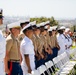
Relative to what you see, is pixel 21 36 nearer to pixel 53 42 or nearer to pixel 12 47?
pixel 12 47

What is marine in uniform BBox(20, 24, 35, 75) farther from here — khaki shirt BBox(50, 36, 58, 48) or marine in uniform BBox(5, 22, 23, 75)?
khaki shirt BBox(50, 36, 58, 48)

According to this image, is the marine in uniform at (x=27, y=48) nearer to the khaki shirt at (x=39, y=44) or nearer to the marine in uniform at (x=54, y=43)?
the khaki shirt at (x=39, y=44)

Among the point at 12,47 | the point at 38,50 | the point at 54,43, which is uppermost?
the point at 12,47

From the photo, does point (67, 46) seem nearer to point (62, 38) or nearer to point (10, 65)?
point (62, 38)

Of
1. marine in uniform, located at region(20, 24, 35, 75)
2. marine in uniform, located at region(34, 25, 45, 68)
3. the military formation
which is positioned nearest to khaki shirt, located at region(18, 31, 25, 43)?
the military formation

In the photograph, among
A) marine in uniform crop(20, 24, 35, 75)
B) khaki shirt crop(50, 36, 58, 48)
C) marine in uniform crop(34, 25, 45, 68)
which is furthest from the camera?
khaki shirt crop(50, 36, 58, 48)

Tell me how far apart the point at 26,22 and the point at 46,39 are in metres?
2.40

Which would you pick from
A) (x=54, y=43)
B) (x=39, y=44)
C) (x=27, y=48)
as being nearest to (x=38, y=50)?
(x=39, y=44)

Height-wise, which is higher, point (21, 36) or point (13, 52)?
point (21, 36)

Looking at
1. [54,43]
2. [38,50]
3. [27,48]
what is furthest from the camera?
[54,43]

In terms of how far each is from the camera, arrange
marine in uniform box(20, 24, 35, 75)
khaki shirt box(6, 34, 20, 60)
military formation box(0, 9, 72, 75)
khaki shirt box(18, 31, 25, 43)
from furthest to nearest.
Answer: khaki shirt box(18, 31, 25, 43) < marine in uniform box(20, 24, 35, 75) < khaki shirt box(6, 34, 20, 60) < military formation box(0, 9, 72, 75)

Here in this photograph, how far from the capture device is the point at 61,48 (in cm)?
1279

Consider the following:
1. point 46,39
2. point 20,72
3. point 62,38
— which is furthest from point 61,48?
point 20,72

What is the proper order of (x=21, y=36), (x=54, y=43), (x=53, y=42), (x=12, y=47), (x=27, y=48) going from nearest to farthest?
(x=12, y=47) → (x=27, y=48) → (x=21, y=36) → (x=53, y=42) → (x=54, y=43)
